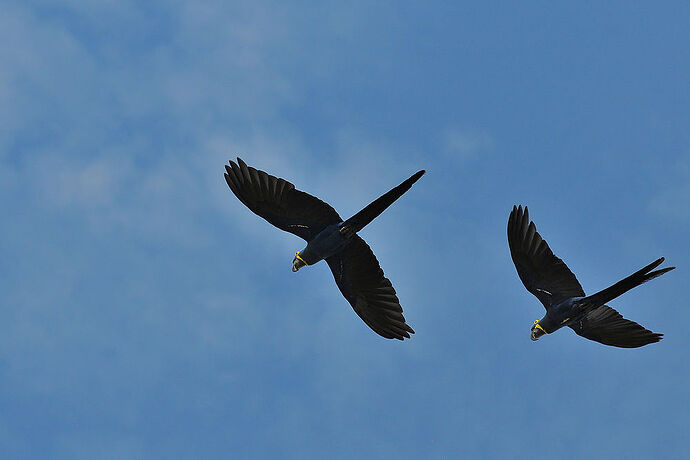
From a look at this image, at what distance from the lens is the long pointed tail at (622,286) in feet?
79.0

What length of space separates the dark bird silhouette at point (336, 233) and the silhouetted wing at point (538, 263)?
422 centimetres

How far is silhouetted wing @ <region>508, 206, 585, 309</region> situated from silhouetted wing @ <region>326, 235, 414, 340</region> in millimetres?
4183

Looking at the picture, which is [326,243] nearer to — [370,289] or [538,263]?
[370,289]

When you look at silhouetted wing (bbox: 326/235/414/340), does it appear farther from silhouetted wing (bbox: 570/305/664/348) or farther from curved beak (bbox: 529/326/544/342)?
silhouetted wing (bbox: 570/305/664/348)

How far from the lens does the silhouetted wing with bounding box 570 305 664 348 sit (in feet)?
87.6

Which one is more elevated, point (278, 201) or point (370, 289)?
point (278, 201)

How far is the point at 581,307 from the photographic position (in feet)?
85.9

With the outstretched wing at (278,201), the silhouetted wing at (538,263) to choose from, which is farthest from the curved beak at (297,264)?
the silhouetted wing at (538,263)

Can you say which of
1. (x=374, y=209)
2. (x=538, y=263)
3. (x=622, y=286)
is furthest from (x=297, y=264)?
(x=622, y=286)

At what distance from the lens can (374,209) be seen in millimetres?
24953

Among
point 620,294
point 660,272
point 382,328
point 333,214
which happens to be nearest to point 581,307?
point 620,294

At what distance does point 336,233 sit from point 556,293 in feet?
24.3

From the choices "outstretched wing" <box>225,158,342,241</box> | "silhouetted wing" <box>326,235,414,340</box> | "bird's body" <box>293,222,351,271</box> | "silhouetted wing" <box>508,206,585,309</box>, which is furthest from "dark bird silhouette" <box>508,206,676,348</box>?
"outstretched wing" <box>225,158,342,241</box>

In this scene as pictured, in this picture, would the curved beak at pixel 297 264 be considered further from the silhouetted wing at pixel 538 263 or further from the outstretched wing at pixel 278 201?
the silhouetted wing at pixel 538 263
